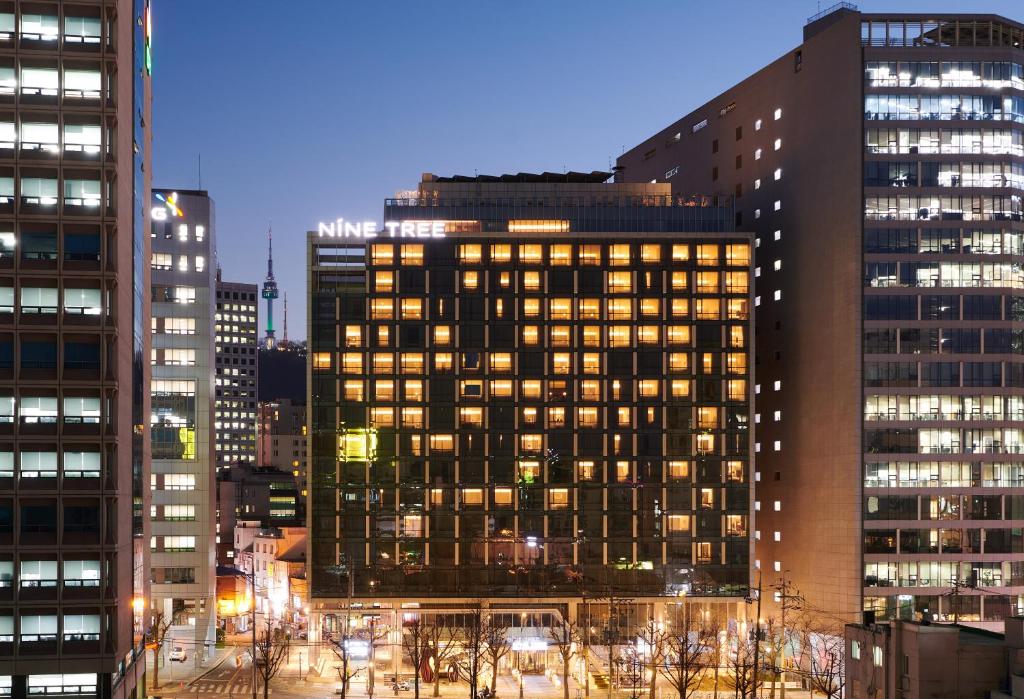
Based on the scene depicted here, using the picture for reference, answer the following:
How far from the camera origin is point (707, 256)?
165625 millimetres

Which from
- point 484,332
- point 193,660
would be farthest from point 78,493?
point 484,332

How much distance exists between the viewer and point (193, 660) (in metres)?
153

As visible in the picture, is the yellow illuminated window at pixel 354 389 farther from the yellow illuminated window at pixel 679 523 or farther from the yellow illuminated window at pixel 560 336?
the yellow illuminated window at pixel 679 523

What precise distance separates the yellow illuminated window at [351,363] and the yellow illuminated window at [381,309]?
6.42m

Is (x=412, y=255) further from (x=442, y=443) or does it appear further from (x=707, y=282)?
(x=707, y=282)

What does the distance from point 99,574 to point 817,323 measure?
4165 inches

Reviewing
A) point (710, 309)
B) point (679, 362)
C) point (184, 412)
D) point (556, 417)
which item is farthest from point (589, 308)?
point (184, 412)

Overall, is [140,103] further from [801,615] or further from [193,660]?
[801,615]

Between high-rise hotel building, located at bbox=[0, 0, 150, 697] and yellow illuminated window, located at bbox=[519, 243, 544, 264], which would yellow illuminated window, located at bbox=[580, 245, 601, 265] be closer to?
yellow illuminated window, located at bbox=[519, 243, 544, 264]

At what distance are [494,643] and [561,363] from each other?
48.5m

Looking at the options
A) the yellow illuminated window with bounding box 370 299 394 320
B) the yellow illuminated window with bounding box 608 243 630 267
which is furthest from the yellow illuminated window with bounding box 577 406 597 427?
the yellow illuminated window with bounding box 370 299 394 320

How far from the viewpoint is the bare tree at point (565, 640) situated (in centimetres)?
12119

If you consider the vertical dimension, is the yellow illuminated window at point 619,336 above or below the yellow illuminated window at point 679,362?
above

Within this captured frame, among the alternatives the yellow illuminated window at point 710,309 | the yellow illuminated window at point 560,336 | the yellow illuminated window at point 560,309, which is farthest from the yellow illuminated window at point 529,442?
the yellow illuminated window at point 710,309
